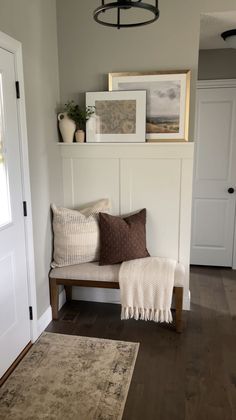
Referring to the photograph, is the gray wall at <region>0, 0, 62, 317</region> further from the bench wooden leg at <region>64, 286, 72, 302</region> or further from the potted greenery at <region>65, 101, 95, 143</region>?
the bench wooden leg at <region>64, 286, 72, 302</region>

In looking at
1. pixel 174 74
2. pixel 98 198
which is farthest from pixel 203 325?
pixel 174 74

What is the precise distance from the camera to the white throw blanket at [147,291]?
8.65 ft

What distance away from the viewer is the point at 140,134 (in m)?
2.89

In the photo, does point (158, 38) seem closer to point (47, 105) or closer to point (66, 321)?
point (47, 105)

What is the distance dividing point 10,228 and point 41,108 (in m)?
1.00

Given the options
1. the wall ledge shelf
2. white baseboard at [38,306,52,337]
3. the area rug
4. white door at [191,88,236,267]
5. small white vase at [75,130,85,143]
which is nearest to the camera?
the area rug

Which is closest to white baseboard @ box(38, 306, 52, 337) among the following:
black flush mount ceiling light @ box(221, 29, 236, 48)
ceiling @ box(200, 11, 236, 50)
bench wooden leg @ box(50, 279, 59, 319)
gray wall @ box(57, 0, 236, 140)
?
bench wooden leg @ box(50, 279, 59, 319)

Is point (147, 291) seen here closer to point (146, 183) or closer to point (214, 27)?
point (146, 183)

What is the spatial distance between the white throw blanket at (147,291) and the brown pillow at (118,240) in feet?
0.48

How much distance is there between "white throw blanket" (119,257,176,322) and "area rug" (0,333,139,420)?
0.86 ft

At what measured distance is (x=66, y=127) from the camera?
2.93m

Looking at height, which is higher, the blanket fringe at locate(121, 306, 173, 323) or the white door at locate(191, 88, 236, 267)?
the white door at locate(191, 88, 236, 267)

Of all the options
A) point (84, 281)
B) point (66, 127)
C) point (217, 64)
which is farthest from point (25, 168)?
point (217, 64)

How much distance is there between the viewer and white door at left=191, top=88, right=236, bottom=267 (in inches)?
152
